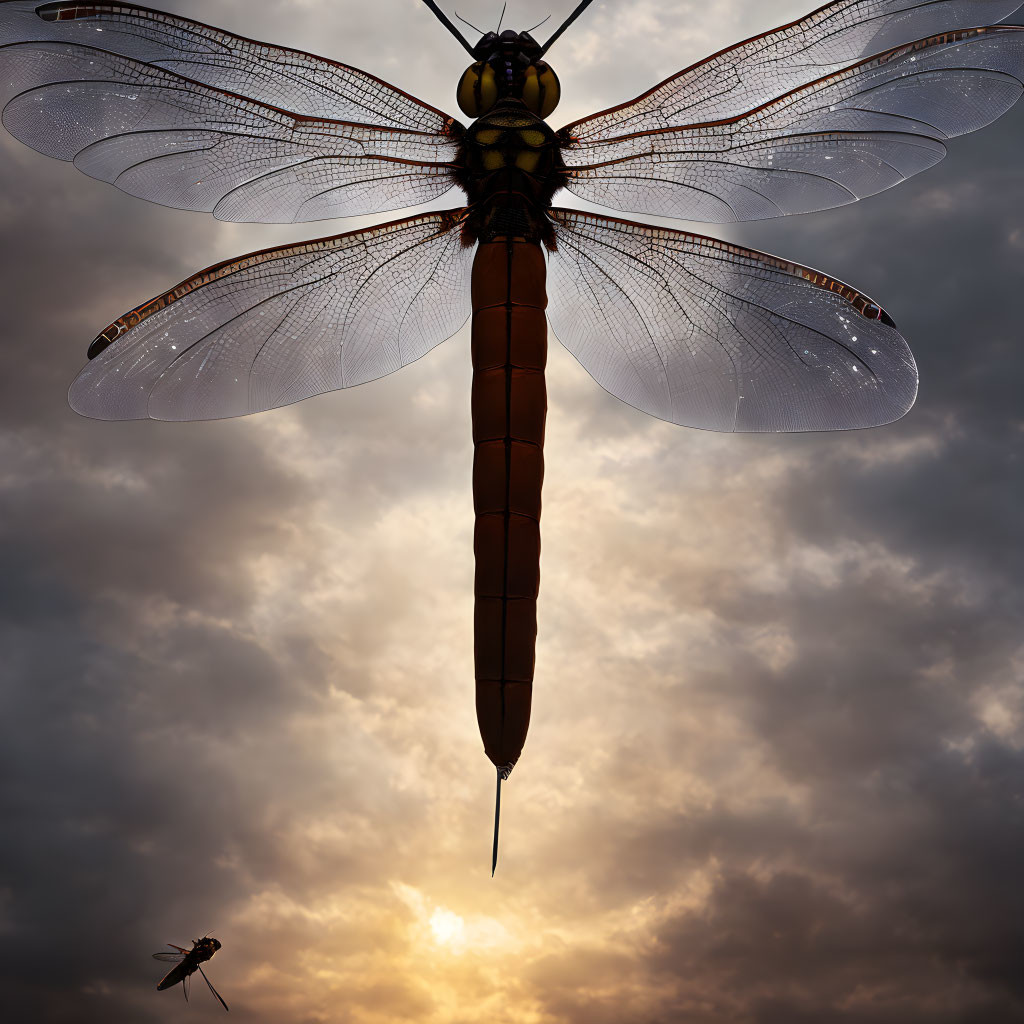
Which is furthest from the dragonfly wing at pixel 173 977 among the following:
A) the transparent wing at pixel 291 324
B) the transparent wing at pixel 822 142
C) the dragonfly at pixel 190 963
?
the transparent wing at pixel 822 142

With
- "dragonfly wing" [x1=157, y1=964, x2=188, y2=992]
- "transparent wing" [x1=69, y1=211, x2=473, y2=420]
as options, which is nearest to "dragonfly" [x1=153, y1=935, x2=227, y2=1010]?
"dragonfly wing" [x1=157, y1=964, x2=188, y2=992]

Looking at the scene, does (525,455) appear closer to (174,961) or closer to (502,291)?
(502,291)

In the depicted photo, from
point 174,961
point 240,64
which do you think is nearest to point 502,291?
point 240,64

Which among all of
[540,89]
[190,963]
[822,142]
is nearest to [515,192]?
[540,89]

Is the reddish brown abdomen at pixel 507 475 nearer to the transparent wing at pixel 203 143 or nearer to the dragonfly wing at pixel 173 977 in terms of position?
the transparent wing at pixel 203 143

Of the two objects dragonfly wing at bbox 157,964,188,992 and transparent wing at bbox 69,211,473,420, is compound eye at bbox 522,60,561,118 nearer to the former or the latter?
transparent wing at bbox 69,211,473,420

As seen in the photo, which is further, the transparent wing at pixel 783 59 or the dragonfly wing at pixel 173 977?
the dragonfly wing at pixel 173 977
